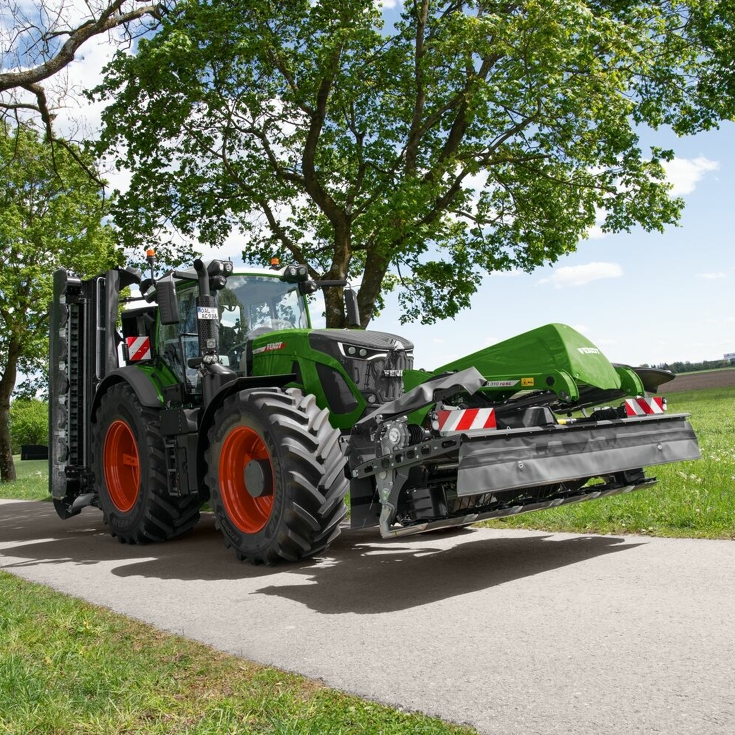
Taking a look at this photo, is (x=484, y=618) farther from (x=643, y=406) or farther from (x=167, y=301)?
(x=167, y=301)

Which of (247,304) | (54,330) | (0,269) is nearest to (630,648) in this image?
(247,304)

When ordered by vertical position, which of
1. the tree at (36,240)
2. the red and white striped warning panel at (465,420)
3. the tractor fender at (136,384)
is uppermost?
the tree at (36,240)

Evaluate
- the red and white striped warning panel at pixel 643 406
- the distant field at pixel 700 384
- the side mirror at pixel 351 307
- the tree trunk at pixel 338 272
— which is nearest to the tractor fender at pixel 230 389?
the side mirror at pixel 351 307

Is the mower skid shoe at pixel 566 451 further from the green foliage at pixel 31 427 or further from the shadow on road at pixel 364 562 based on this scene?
the green foliage at pixel 31 427

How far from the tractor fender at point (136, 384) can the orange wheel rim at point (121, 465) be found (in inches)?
18.7

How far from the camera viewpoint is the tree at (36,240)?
21391 mm

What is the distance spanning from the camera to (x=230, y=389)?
7.16 m

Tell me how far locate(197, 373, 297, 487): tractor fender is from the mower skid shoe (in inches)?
99.5

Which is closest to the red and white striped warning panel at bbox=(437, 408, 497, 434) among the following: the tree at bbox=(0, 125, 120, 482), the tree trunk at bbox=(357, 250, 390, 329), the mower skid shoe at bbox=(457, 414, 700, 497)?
the mower skid shoe at bbox=(457, 414, 700, 497)

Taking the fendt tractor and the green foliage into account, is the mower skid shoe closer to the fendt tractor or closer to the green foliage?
the fendt tractor

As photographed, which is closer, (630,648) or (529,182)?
(630,648)

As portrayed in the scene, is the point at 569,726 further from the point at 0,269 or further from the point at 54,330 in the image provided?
the point at 0,269

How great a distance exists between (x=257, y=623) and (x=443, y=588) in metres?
1.28

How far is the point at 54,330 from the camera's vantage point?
985cm
